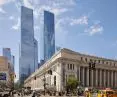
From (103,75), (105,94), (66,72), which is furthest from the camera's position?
(103,75)

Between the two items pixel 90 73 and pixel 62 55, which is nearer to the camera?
pixel 62 55

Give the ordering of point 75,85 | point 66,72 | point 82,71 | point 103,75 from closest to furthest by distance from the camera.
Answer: point 75,85 < point 66,72 < point 82,71 < point 103,75

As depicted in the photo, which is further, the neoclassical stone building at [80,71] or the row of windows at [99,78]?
the row of windows at [99,78]

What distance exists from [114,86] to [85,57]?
92.3ft

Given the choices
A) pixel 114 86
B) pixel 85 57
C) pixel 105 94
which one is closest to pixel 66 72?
pixel 85 57

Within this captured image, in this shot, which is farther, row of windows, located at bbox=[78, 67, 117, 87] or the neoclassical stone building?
row of windows, located at bbox=[78, 67, 117, 87]

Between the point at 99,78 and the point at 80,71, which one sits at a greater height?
the point at 80,71

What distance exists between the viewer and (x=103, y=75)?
15988 cm

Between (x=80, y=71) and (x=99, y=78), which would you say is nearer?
(x=80, y=71)

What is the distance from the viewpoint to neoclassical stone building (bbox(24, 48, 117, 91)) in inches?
5347

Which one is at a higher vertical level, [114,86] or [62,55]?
[62,55]

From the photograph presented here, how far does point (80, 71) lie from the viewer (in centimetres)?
14662

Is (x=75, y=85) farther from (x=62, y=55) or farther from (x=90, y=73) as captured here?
(x=90, y=73)

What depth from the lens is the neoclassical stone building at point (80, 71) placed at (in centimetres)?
13581
